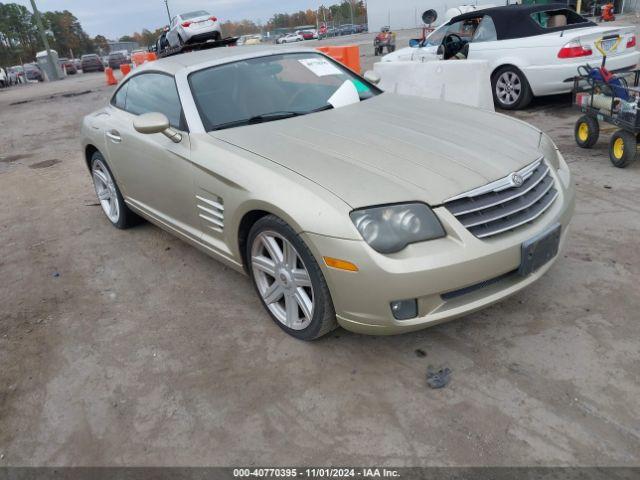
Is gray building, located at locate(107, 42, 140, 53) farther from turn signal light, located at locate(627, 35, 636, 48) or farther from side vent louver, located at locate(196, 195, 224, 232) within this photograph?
side vent louver, located at locate(196, 195, 224, 232)

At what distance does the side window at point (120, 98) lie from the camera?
455cm

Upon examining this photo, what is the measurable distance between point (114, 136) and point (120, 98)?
1.76 ft

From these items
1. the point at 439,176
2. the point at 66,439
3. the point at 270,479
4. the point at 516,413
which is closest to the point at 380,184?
the point at 439,176

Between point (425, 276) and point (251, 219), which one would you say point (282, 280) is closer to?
point (251, 219)

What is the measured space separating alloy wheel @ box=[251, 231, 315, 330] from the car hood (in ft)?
1.44

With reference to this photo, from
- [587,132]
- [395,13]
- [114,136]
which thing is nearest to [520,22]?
[587,132]

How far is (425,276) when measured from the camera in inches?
91.6

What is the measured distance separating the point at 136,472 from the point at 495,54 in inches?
302

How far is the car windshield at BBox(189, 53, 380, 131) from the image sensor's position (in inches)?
136

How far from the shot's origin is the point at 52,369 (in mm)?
2979

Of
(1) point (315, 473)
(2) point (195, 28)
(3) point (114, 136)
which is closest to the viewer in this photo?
(1) point (315, 473)

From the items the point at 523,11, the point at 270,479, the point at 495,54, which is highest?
the point at 523,11

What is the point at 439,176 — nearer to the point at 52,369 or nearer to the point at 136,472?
the point at 136,472

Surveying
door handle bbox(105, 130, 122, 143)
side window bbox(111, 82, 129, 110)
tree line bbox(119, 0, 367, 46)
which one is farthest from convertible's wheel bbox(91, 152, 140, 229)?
tree line bbox(119, 0, 367, 46)
